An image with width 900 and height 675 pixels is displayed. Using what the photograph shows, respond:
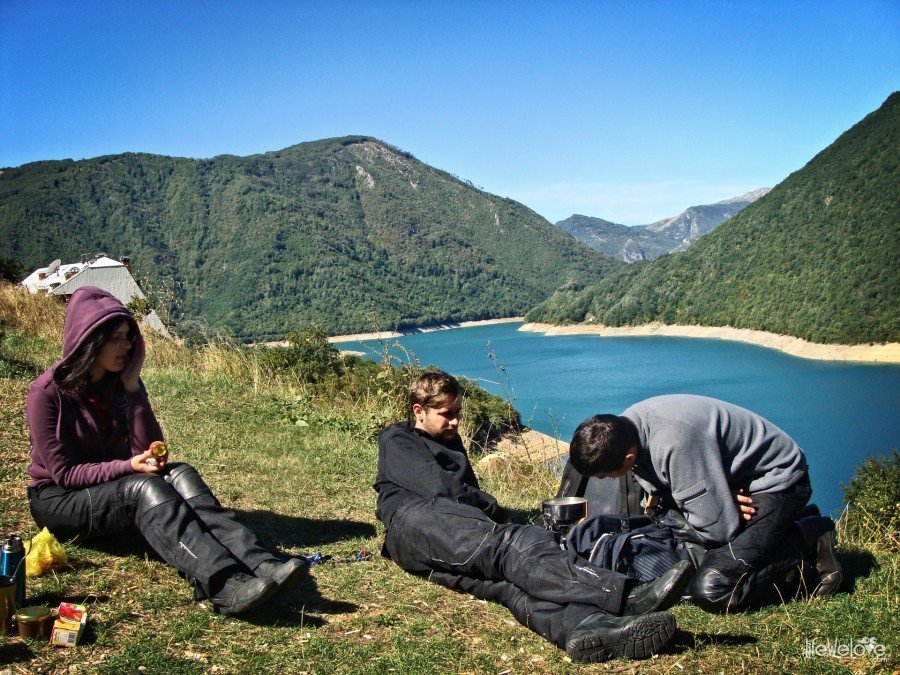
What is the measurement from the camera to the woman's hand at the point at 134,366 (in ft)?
9.65

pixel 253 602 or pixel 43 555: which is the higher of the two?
pixel 43 555

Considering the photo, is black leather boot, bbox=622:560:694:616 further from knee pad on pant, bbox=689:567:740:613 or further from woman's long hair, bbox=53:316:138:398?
woman's long hair, bbox=53:316:138:398

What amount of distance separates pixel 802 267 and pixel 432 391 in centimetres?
6960

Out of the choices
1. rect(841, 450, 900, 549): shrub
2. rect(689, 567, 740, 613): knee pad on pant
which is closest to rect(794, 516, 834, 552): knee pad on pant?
rect(689, 567, 740, 613): knee pad on pant

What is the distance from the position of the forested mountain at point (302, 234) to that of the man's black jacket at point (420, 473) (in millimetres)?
41422

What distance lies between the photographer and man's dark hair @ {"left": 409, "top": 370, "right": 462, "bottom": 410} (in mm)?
3344

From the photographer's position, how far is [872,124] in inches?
2899

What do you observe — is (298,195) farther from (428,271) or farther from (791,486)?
(791,486)

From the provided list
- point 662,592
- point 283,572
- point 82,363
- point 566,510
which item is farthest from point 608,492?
point 82,363

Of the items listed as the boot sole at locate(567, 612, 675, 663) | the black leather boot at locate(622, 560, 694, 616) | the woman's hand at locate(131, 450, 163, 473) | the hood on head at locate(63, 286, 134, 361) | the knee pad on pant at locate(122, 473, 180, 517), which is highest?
the hood on head at locate(63, 286, 134, 361)

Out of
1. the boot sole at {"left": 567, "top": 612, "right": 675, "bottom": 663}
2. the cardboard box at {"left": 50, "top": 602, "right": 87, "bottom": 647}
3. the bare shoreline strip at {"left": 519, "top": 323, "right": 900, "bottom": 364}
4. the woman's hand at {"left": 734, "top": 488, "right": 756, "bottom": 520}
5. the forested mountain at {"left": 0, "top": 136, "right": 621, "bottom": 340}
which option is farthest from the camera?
the forested mountain at {"left": 0, "top": 136, "right": 621, "bottom": 340}

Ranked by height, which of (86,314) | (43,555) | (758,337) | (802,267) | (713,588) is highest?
(802,267)

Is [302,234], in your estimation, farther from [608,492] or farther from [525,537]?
[525,537]

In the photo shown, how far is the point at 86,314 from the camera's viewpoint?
282 cm
